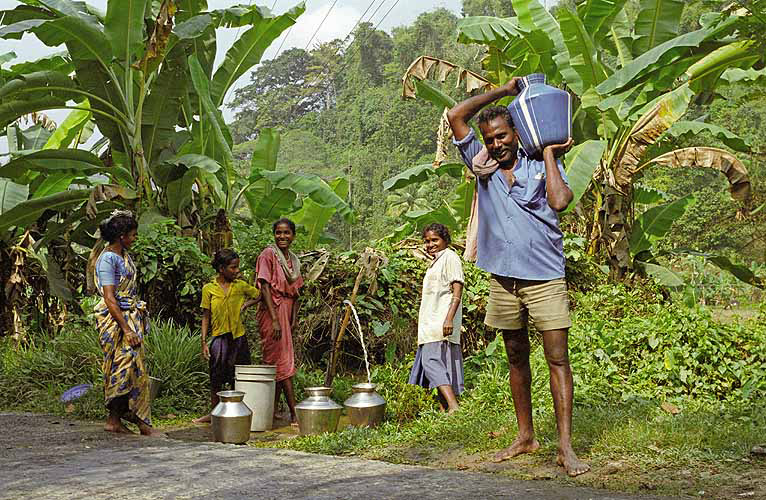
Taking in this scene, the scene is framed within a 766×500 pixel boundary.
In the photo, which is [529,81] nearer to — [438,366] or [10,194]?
[438,366]

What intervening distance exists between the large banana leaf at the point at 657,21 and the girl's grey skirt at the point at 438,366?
17.4 feet

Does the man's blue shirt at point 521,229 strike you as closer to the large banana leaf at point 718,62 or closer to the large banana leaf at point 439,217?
the large banana leaf at point 718,62

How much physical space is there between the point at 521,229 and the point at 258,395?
3194mm

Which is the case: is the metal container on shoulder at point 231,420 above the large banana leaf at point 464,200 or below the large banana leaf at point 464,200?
below

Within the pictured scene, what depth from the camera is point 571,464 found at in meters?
4.43

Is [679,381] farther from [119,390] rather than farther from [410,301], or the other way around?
[119,390]

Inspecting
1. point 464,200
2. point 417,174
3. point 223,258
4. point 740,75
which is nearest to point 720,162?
point 740,75

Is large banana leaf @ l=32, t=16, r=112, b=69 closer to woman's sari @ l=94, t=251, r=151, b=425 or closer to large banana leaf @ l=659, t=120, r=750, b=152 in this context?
woman's sari @ l=94, t=251, r=151, b=425

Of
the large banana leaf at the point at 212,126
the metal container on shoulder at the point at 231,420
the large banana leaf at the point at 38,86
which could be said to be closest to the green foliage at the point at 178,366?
the metal container on shoulder at the point at 231,420

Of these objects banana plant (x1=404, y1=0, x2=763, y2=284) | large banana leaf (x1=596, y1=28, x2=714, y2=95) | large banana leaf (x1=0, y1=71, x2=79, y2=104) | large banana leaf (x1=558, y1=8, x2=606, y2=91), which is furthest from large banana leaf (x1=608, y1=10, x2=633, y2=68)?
large banana leaf (x1=0, y1=71, x2=79, y2=104)

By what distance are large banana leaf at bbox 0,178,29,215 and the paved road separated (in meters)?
5.00

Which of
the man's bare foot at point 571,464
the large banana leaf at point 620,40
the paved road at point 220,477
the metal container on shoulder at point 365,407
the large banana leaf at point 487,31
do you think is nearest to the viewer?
the paved road at point 220,477

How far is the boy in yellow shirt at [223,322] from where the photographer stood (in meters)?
7.53

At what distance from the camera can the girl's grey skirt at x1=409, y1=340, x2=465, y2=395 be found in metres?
7.00
